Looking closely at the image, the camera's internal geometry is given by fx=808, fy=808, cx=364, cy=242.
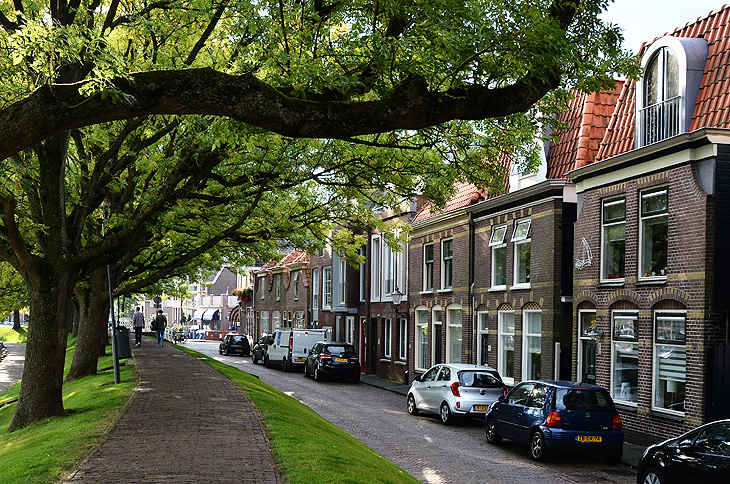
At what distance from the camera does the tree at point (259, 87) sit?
7047 millimetres

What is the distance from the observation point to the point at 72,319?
5881 centimetres

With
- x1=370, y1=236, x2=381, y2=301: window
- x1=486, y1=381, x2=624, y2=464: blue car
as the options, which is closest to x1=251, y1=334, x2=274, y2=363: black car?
x1=370, y1=236, x2=381, y2=301: window

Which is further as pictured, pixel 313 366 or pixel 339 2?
pixel 313 366

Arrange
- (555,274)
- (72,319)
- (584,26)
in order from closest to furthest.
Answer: (584,26) < (555,274) < (72,319)

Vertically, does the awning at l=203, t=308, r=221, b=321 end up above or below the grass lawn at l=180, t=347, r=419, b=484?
below

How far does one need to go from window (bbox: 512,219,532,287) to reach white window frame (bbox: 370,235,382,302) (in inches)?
558

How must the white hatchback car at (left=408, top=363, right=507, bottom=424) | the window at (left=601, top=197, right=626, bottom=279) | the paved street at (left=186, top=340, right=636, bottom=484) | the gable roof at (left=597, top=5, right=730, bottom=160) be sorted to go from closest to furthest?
1. the paved street at (left=186, top=340, right=636, bottom=484)
2. the gable roof at (left=597, top=5, right=730, bottom=160)
3. the window at (left=601, top=197, right=626, bottom=279)
4. the white hatchback car at (left=408, top=363, right=507, bottom=424)

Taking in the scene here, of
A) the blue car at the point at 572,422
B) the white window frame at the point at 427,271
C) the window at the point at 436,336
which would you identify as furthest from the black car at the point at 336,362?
the blue car at the point at 572,422

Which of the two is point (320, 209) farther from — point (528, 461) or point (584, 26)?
point (584, 26)

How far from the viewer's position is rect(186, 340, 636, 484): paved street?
13984mm

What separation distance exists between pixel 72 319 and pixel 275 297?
14.8 m

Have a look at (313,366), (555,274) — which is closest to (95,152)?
(555,274)

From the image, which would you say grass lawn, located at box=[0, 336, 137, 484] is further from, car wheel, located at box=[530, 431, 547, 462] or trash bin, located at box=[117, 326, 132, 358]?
car wheel, located at box=[530, 431, 547, 462]

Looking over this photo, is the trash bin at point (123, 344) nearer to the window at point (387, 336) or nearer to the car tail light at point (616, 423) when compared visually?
the car tail light at point (616, 423)
